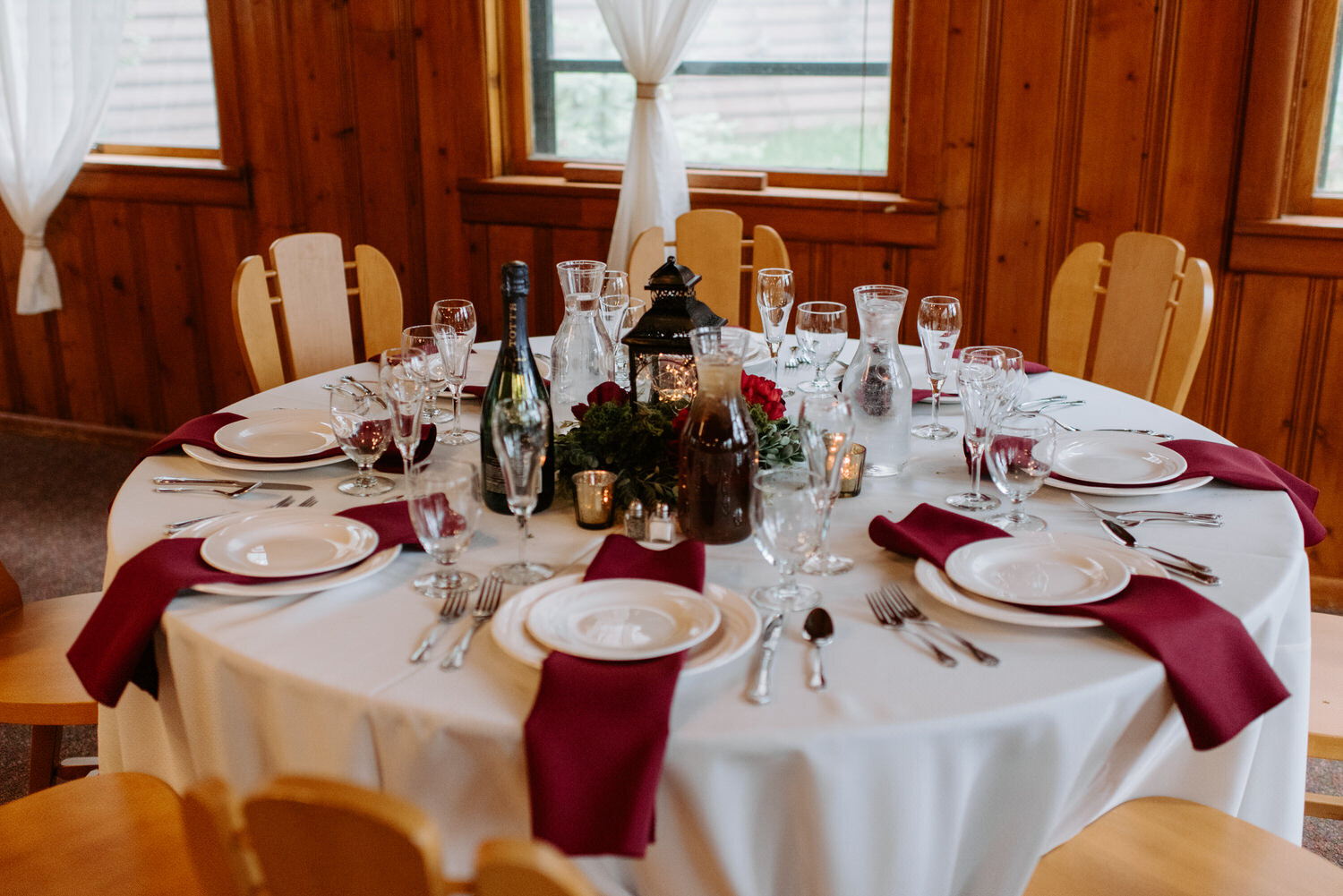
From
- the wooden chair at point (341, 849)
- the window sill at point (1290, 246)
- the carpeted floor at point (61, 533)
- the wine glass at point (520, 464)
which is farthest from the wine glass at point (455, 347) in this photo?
the window sill at point (1290, 246)

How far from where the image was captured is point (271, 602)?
118 centimetres

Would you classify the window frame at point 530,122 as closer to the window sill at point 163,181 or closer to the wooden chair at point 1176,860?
the window sill at point 163,181

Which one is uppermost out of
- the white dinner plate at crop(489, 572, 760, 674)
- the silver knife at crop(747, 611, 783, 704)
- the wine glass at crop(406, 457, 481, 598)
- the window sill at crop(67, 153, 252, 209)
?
the window sill at crop(67, 153, 252, 209)

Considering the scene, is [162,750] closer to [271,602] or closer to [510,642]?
[271,602]

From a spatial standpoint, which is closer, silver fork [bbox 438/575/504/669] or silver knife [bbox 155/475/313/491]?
silver fork [bbox 438/575/504/669]

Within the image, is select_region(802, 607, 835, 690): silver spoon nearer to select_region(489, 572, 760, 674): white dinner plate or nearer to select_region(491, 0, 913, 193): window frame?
select_region(489, 572, 760, 674): white dinner plate

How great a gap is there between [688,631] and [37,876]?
745mm

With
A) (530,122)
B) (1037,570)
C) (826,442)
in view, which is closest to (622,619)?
(826,442)

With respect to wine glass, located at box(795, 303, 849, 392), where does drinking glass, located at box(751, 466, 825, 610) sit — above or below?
below

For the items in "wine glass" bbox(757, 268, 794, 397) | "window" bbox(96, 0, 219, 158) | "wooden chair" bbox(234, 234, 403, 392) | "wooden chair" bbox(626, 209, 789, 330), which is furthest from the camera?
"window" bbox(96, 0, 219, 158)

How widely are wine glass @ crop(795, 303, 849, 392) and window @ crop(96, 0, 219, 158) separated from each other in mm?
2620

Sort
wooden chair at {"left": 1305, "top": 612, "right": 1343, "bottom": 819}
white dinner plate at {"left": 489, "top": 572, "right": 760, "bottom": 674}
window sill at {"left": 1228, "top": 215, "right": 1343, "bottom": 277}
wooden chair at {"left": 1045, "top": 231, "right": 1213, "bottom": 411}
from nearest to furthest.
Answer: white dinner plate at {"left": 489, "top": 572, "right": 760, "bottom": 674}
wooden chair at {"left": 1305, "top": 612, "right": 1343, "bottom": 819}
wooden chair at {"left": 1045, "top": 231, "right": 1213, "bottom": 411}
window sill at {"left": 1228, "top": 215, "right": 1343, "bottom": 277}

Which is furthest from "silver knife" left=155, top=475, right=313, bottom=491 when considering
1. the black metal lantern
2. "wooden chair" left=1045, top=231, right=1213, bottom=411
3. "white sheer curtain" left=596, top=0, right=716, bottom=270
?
"white sheer curtain" left=596, top=0, right=716, bottom=270

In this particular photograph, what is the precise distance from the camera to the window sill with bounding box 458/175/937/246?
2.94 m
